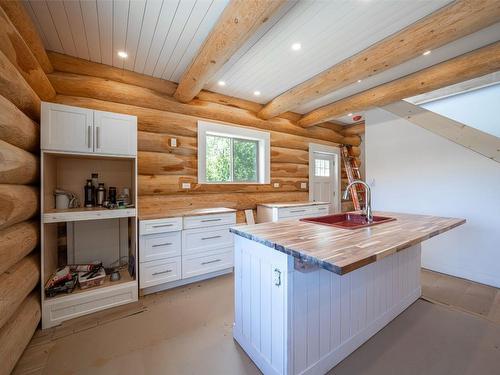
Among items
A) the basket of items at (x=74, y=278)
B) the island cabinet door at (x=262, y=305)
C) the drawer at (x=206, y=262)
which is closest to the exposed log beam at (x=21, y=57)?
the basket of items at (x=74, y=278)

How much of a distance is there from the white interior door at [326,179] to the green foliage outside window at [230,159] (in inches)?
63.7

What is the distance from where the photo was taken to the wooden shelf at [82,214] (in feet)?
6.61

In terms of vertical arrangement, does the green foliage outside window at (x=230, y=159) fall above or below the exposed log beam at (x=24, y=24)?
below

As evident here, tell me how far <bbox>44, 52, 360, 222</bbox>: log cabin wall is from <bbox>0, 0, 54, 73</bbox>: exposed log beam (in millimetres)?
391

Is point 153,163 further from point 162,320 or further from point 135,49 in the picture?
point 162,320

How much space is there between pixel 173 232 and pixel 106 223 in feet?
2.85

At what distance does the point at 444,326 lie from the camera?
195 centimetres

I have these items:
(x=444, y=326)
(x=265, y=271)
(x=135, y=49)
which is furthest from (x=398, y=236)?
(x=135, y=49)

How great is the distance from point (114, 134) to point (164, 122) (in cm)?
89

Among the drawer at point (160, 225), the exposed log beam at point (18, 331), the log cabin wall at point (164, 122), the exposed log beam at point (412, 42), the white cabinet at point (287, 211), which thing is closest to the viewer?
the exposed log beam at point (18, 331)

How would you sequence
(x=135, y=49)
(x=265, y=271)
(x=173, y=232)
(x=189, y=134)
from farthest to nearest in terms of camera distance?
Result: 1. (x=189, y=134)
2. (x=173, y=232)
3. (x=135, y=49)
4. (x=265, y=271)

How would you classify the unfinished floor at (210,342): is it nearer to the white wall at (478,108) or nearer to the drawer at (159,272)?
the drawer at (159,272)

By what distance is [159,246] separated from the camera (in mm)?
2566

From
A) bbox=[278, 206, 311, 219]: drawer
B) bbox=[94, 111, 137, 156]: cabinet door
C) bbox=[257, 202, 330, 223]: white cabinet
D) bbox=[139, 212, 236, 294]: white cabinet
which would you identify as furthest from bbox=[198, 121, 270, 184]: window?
bbox=[94, 111, 137, 156]: cabinet door
